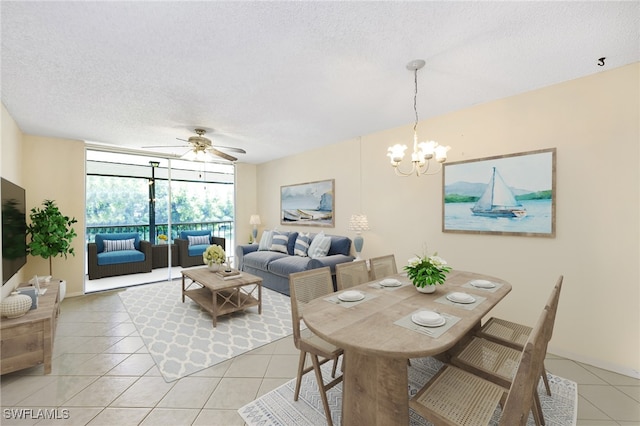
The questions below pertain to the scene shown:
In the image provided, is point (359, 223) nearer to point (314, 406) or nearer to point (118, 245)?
point (314, 406)

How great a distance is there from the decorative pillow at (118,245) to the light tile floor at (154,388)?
10.5 feet

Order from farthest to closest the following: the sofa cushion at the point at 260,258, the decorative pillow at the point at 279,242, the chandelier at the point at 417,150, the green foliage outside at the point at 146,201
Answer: the green foliage outside at the point at 146,201, the decorative pillow at the point at 279,242, the sofa cushion at the point at 260,258, the chandelier at the point at 417,150

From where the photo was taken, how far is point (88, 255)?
5176 millimetres

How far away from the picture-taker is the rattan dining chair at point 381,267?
103 inches

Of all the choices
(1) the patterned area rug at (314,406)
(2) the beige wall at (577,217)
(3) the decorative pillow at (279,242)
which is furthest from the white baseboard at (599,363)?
(3) the decorative pillow at (279,242)

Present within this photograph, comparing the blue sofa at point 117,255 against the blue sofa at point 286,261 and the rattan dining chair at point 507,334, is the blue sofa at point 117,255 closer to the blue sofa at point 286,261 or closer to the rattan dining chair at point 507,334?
the blue sofa at point 286,261

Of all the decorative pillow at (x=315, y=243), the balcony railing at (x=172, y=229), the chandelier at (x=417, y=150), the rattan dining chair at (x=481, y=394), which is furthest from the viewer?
the balcony railing at (x=172, y=229)

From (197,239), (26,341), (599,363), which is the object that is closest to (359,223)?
(599,363)

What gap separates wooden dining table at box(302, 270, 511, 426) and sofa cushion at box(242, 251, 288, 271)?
304 centimetres

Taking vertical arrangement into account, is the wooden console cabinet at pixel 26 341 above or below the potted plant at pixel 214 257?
below

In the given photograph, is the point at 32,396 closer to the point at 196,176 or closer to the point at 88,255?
the point at 88,255

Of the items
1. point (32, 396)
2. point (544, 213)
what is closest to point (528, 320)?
point (544, 213)

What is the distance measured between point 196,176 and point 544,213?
6.34 meters

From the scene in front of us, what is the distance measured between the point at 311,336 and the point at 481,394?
1.11 metres
